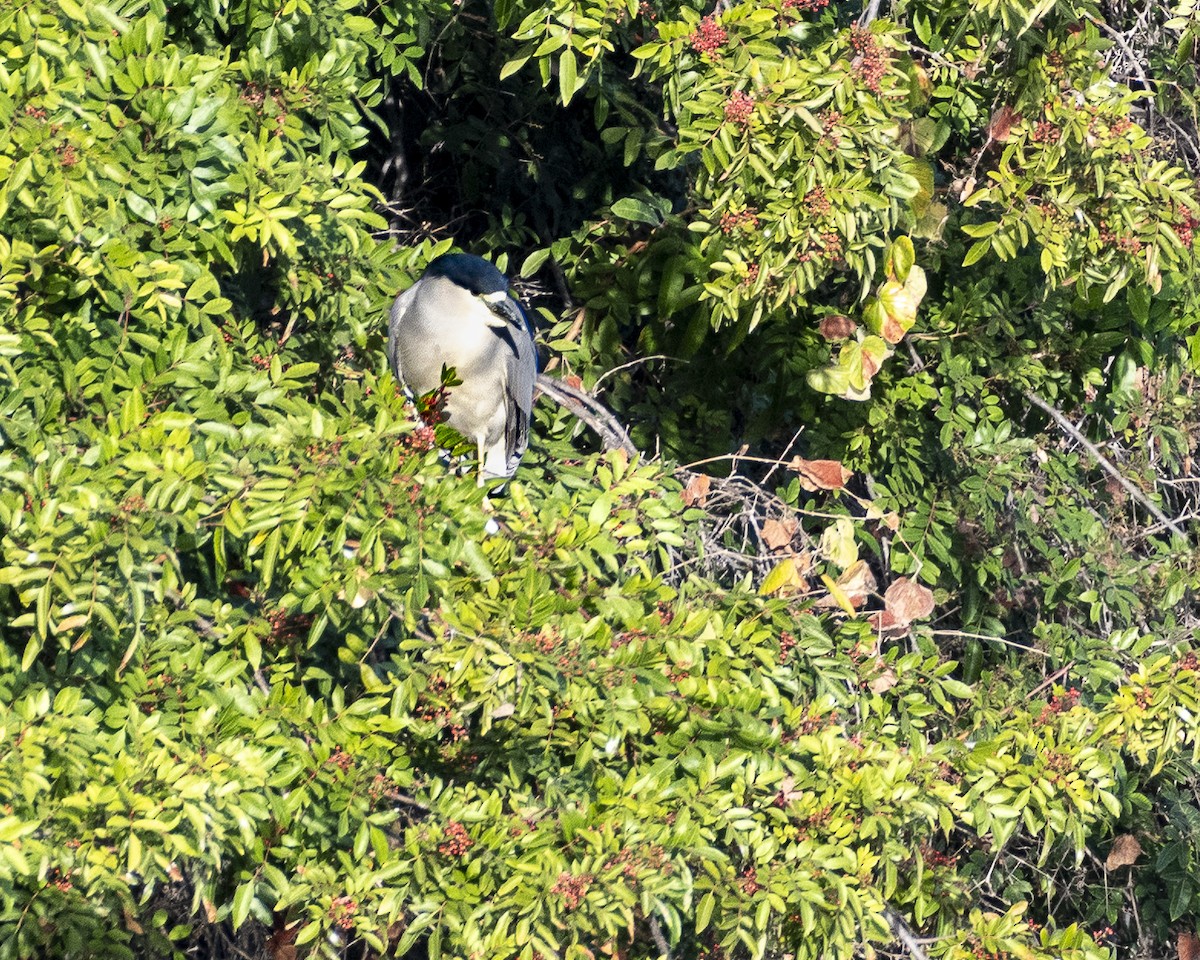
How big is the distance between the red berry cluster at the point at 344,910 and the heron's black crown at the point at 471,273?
77.0 inches

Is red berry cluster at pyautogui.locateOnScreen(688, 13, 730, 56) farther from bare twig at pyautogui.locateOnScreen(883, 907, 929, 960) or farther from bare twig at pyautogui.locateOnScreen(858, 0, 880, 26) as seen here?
bare twig at pyautogui.locateOnScreen(883, 907, 929, 960)

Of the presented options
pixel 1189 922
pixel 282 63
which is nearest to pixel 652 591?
pixel 282 63

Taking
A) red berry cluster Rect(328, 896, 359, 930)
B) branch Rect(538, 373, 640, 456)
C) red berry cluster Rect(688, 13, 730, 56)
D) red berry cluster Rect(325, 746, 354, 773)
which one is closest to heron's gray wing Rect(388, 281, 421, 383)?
branch Rect(538, 373, 640, 456)

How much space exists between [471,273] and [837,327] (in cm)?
102

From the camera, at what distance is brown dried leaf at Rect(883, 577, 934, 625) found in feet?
11.6

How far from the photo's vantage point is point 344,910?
2.52m

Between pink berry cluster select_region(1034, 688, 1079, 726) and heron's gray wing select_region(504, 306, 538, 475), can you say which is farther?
heron's gray wing select_region(504, 306, 538, 475)

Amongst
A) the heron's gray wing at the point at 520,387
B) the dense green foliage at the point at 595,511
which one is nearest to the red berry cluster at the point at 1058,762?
the dense green foliage at the point at 595,511

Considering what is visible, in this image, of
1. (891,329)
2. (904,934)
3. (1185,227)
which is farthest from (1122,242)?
(904,934)

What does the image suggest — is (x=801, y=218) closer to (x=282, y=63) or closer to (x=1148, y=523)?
(x=282, y=63)

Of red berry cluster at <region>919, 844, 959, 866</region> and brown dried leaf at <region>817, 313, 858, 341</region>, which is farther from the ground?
brown dried leaf at <region>817, 313, 858, 341</region>

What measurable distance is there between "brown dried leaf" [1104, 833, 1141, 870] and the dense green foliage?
85 mm

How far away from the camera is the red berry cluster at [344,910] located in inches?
99.0

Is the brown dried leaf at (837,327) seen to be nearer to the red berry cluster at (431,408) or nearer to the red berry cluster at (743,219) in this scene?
the red berry cluster at (743,219)
